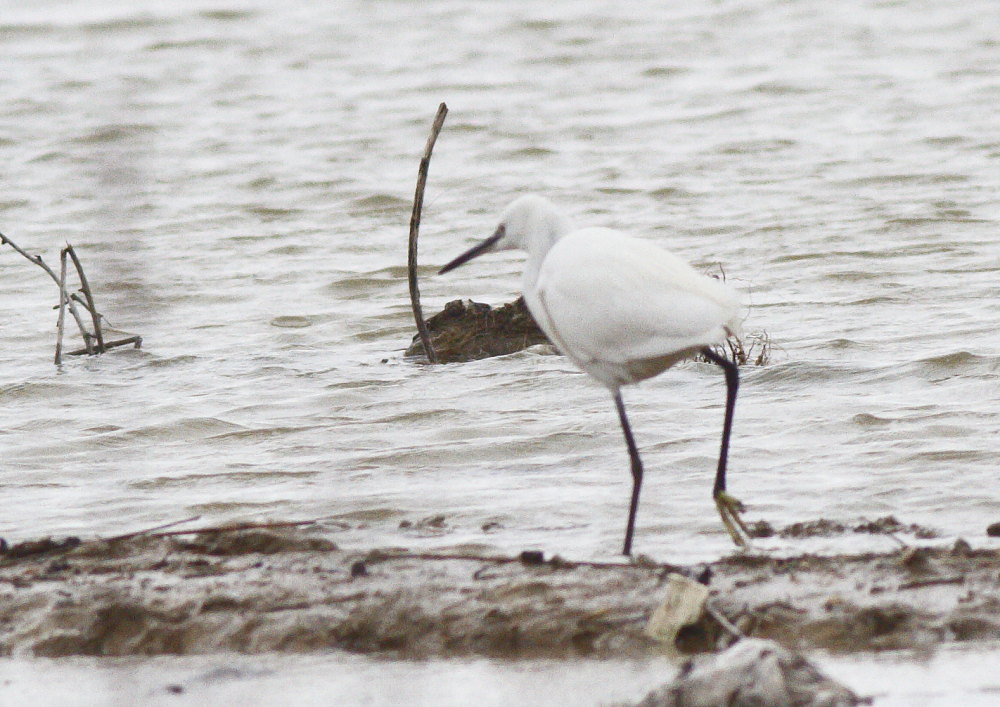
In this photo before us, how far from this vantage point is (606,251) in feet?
16.7

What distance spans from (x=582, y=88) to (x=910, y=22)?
5248 mm

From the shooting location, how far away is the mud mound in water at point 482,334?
8.80m

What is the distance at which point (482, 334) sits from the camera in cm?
885

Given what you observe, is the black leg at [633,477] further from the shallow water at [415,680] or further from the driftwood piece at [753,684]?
the driftwood piece at [753,684]

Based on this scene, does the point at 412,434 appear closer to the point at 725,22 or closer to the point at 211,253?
the point at 211,253

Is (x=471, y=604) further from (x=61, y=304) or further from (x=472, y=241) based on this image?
(x=472, y=241)

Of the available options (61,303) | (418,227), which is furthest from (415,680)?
(61,303)

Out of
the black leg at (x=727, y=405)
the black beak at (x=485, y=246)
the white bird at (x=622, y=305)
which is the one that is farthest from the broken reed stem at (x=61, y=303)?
the black leg at (x=727, y=405)

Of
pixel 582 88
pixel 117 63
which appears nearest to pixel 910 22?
pixel 582 88

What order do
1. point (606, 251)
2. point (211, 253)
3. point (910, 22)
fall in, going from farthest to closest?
point (910, 22)
point (211, 253)
point (606, 251)

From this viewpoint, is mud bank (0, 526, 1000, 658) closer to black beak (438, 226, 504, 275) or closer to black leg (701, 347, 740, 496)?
black leg (701, 347, 740, 496)

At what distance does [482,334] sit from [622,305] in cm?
391

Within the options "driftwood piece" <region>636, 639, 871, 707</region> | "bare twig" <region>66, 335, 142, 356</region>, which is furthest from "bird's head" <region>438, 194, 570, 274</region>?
"bare twig" <region>66, 335, 142, 356</region>

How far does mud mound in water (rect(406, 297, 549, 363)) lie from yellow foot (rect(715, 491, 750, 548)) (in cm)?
343
